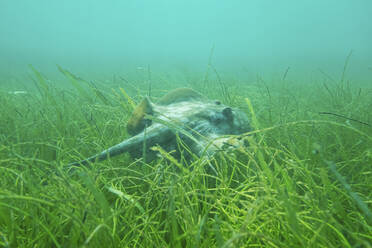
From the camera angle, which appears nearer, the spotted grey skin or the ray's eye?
the spotted grey skin

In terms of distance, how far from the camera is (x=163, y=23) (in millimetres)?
124625

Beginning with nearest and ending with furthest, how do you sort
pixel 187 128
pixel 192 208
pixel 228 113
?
pixel 192 208
pixel 187 128
pixel 228 113

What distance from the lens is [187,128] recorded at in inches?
74.7

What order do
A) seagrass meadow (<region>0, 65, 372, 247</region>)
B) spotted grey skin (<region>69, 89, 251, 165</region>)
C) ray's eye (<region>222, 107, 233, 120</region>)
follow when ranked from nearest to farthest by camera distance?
seagrass meadow (<region>0, 65, 372, 247</region>) → spotted grey skin (<region>69, 89, 251, 165</region>) → ray's eye (<region>222, 107, 233, 120</region>)

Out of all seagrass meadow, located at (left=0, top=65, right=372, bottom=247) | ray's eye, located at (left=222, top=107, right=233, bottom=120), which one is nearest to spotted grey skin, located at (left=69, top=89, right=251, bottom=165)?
ray's eye, located at (left=222, top=107, right=233, bottom=120)

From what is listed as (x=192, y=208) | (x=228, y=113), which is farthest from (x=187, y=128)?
(x=192, y=208)

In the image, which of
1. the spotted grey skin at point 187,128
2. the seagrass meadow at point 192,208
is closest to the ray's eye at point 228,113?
the spotted grey skin at point 187,128

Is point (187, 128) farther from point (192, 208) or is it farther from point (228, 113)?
point (192, 208)

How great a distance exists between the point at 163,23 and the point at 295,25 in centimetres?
6886

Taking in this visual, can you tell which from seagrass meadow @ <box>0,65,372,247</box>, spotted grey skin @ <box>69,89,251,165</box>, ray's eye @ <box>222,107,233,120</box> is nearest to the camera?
seagrass meadow @ <box>0,65,372,247</box>

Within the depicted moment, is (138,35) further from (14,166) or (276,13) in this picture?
(14,166)

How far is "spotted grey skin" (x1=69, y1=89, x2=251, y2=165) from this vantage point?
1671mm

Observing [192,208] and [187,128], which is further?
[187,128]

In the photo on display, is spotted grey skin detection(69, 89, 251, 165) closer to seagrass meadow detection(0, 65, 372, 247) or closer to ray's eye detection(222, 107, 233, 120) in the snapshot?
ray's eye detection(222, 107, 233, 120)
